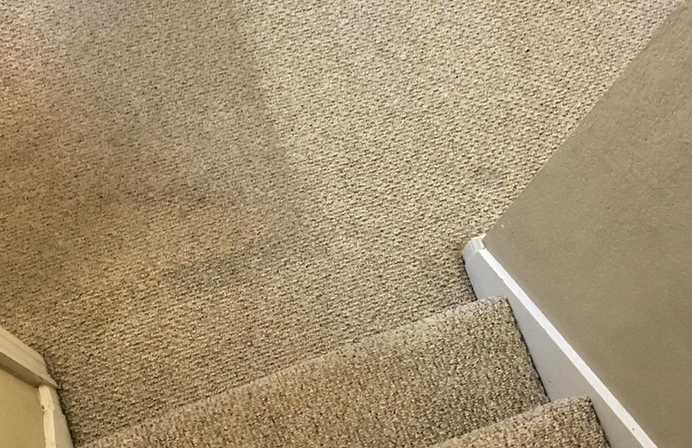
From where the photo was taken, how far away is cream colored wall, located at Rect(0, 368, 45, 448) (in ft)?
3.43

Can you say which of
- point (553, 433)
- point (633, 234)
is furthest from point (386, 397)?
point (633, 234)

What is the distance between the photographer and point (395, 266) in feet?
4.82

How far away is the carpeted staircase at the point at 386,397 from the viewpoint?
3.72ft

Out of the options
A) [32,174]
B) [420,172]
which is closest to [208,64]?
[32,174]

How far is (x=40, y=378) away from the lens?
1266 mm

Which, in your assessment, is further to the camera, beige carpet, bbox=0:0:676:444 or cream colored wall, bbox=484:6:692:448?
beige carpet, bbox=0:0:676:444

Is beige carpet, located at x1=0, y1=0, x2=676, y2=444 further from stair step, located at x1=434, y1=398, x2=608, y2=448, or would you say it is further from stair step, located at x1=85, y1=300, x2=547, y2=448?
stair step, located at x1=434, y1=398, x2=608, y2=448

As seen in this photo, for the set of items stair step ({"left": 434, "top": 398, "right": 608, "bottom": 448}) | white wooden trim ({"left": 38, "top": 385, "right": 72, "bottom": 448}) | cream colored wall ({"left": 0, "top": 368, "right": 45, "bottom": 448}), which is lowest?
stair step ({"left": 434, "top": 398, "right": 608, "bottom": 448})

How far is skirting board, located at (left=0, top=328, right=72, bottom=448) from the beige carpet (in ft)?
0.14

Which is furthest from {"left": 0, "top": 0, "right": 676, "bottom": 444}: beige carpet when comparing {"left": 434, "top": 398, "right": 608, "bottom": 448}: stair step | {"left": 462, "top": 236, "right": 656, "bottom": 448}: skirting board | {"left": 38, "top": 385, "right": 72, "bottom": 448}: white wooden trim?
{"left": 434, "top": 398, "right": 608, "bottom": 448}: stair step

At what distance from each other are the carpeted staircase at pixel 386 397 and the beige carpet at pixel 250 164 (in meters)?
0.20

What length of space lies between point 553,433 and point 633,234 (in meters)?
0.41

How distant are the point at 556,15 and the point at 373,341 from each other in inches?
40.3

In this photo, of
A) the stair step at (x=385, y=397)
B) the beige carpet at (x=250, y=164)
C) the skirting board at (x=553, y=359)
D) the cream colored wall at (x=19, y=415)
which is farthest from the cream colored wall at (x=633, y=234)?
the cream colored wall at (x=19, y=415)
